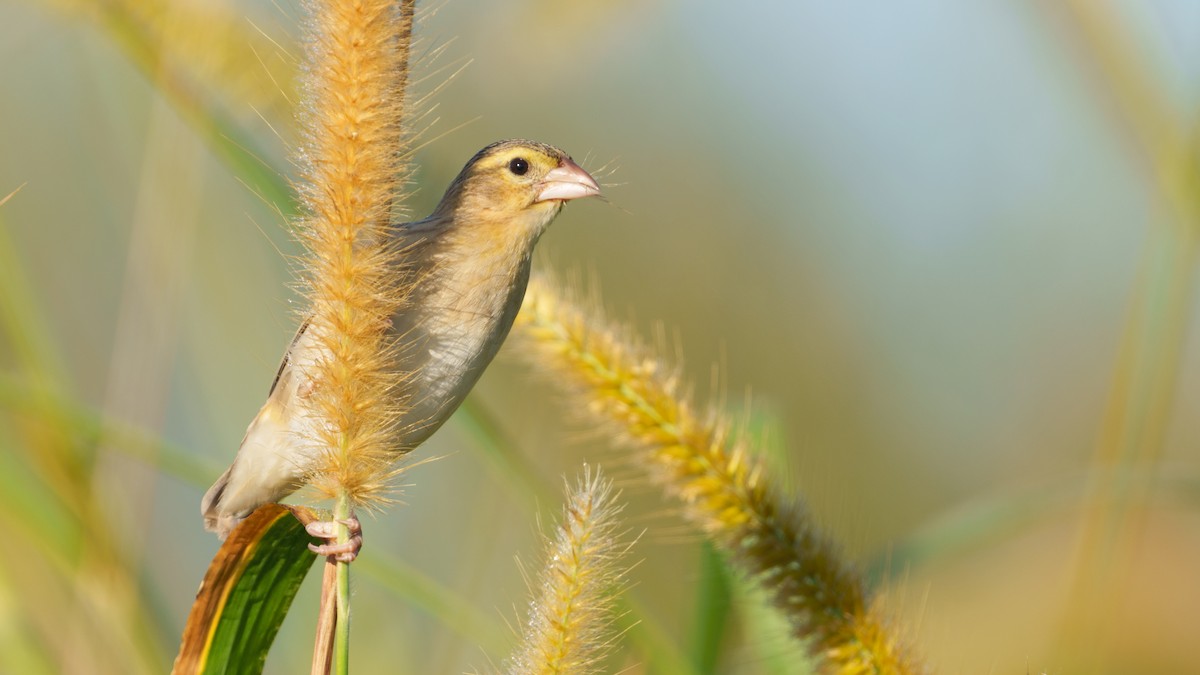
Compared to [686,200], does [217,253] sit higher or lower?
lower

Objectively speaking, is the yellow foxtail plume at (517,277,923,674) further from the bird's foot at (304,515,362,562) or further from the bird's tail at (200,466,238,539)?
the bird's tail at (200,466,238,539)

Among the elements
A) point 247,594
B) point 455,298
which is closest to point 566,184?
point 455,298

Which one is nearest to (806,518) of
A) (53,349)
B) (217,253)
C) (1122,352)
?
(1122,352)

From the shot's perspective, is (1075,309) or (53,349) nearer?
(53,349)

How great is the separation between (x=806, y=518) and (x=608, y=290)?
130 inches

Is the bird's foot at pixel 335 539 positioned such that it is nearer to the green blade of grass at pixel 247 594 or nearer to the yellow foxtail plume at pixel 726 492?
the green blade of grass at pixel 247 594

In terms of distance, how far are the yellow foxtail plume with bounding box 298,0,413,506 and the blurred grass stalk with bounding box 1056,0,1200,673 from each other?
139 cm

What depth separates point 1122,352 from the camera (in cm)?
231

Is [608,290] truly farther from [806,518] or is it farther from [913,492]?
[806,518]

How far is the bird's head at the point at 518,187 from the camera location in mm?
2332

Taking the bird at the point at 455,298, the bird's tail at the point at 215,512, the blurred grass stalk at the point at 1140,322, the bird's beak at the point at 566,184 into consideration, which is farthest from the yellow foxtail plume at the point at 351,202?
the blurred grass stalk at the point at 1140,322

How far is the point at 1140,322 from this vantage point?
88.1 inches

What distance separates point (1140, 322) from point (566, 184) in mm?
1184

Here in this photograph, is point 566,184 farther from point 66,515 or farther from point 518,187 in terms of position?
point 66,515
